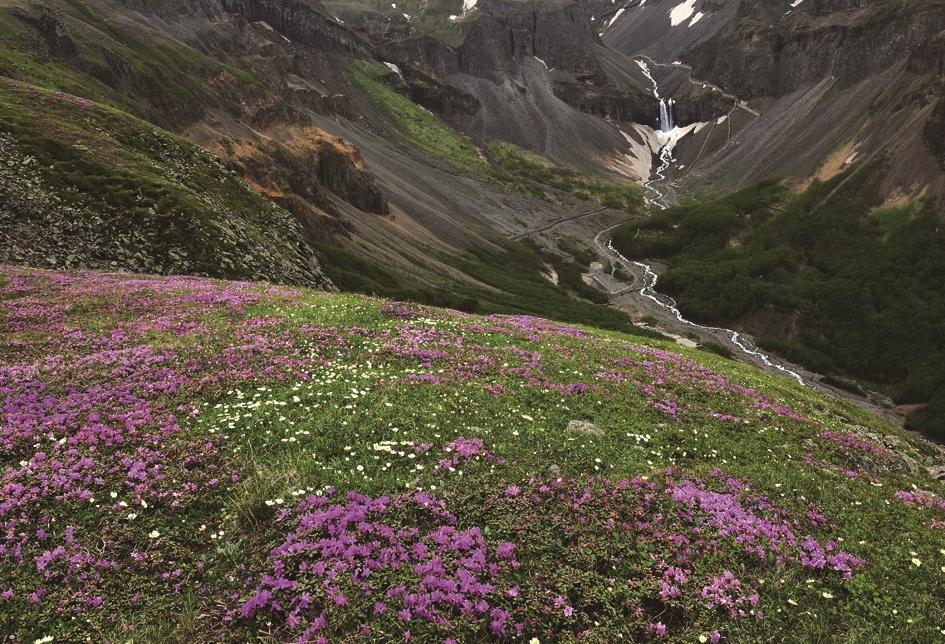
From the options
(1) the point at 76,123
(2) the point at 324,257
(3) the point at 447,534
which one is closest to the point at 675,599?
(3) the point at 447,534

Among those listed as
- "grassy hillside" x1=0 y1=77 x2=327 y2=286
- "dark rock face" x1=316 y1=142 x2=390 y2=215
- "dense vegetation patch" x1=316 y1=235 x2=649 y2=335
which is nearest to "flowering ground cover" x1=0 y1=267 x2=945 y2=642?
"grassy hillside" x1=0 y1=77 x2=327 y2=286

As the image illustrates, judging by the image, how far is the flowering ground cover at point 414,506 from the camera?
8.62m

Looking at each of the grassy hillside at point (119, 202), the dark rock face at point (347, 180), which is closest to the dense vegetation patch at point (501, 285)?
the grassy hillside at point (119, 202)

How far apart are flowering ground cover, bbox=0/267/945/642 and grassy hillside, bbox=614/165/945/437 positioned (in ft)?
227

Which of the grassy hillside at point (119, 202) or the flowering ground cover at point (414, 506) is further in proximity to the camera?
the grassy hillside at point (119, 202)

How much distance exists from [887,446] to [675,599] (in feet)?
59.1

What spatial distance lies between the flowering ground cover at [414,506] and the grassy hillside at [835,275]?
227 feet

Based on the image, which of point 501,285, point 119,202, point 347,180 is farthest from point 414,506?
point 347,180

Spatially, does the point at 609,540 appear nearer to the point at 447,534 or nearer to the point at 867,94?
the point at 447,534

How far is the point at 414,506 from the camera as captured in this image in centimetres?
1077

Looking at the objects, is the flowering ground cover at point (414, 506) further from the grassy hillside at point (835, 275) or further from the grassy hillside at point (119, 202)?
the grassy hillside at point (835, 275)

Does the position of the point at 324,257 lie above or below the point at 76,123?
below

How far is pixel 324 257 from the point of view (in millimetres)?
66125

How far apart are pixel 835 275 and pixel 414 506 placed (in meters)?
126
